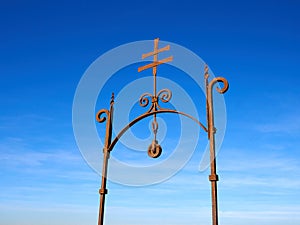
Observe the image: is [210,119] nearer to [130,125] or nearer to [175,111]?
[175,111]

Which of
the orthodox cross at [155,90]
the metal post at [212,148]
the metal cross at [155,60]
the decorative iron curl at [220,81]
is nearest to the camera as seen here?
the metal post at [212,148]

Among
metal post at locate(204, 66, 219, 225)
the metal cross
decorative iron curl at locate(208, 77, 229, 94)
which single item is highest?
the metal cross

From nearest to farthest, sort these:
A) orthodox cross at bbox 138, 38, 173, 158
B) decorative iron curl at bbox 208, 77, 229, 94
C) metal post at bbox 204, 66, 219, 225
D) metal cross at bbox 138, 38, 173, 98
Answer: metal post at bbox 204, 66, 219, 225
decorative iron curl at bbox 208, 77, 229, 94
orthodox cross at bbox 138, 38, 173, 158
metal cross at bbox 138, 38, 173, 98

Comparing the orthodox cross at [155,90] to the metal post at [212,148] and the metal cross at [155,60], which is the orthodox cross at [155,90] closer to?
the metal cross at [155,60]

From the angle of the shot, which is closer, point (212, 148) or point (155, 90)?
point (212, 148)

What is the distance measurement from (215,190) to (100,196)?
243 centimetres

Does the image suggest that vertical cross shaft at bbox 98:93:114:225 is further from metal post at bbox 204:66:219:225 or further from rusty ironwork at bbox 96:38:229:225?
metal post at bbox 204:66:219:225

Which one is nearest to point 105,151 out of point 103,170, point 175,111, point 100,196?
point 103,170

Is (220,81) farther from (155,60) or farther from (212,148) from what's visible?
(155,60)

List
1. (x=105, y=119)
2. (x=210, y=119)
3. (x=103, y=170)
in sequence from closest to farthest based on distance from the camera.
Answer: (x=210, y=119), (x=103, y=170), (x=105, y=119)

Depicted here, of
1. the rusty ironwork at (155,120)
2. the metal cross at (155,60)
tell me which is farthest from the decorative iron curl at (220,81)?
the metal cross at (155,60)

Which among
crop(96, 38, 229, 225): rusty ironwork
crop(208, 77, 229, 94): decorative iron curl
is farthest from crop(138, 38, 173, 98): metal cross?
crop(208, 77, 229, 94): decorative iron curl

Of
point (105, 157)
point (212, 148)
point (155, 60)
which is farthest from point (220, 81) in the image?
point (105, 157)

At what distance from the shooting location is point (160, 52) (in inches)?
273
